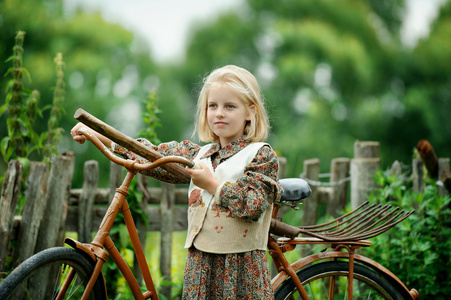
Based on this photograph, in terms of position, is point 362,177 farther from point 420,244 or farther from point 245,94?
point 245,94

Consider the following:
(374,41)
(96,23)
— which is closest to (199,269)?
(96,23)

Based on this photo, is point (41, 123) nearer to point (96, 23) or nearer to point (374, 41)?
point (96, 23)

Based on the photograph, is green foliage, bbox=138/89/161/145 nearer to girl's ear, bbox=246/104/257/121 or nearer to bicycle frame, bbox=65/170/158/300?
girl's ear, bbox=246/104/257/121

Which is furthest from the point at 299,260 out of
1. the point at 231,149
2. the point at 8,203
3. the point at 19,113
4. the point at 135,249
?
the point at 19,113

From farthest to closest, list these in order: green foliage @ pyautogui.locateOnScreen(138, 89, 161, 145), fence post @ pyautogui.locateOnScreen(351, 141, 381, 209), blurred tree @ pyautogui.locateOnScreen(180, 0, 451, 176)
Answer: blurred tree @ pyautogui.locateOnScreen(180, 0, 451, 176) → fence post @ pyautogui.locateOnScreen(351, 141, 381, 209) → green foliage @ pyautogui.locateOnScreen(138, 89, 161, 145)

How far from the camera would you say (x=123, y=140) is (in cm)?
166

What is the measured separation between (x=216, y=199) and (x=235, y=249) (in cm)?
23

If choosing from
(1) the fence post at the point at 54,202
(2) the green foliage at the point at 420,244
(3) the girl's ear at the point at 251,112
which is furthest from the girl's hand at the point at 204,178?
(2) the green foliage at the point at 420,244

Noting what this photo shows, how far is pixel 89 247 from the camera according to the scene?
1.65m

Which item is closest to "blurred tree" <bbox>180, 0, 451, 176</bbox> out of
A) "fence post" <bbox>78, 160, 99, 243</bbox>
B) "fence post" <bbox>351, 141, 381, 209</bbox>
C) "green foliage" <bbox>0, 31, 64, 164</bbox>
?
"fence post" <bbox>351, 141, 381, 209</bbox>

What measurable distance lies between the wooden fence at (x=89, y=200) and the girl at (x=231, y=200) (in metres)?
1.11

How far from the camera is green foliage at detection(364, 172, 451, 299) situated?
2.97m

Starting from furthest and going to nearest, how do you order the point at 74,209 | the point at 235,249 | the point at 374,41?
the point at 374,41 < the point at 74,209 < the point at 235,249

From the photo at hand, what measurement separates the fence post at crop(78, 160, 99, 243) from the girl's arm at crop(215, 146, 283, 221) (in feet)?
4.87
